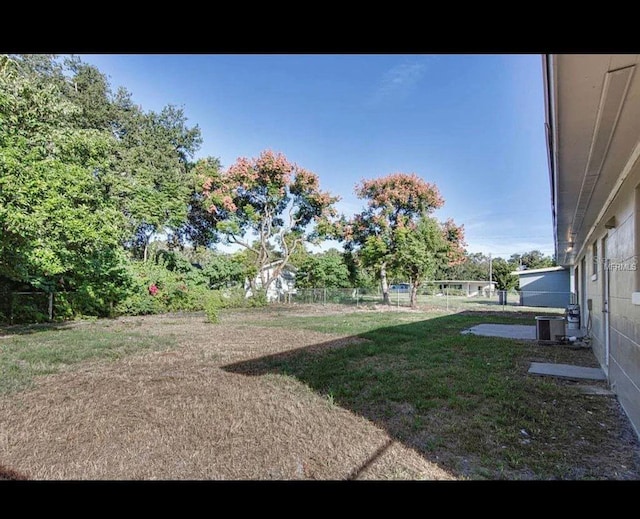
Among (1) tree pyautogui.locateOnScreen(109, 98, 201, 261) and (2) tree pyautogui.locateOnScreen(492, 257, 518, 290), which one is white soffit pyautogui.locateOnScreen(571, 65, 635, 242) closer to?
(1) tree pyautogui.locateOnScreen(109, 98, 201, 261)

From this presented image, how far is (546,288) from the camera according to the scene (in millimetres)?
22375

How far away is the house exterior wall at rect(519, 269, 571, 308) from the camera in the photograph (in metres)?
20.1

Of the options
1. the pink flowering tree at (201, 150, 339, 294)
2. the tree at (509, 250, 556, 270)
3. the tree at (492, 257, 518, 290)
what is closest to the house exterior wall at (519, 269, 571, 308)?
the tree at (492, 257, 518, 290)

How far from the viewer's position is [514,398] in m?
3.59

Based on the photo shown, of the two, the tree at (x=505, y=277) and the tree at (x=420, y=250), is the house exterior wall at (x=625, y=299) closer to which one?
the tree at (x=420, y=250)

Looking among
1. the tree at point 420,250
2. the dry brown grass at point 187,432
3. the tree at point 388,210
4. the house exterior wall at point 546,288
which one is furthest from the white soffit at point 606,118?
the house exterior wall at point 546,288

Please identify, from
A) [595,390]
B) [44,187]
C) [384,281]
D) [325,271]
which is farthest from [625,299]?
[325,271]

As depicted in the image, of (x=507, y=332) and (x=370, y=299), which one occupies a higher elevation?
(x=370, y=299)

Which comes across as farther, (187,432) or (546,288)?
(546,288)

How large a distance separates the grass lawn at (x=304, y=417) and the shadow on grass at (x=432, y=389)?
0.06ft

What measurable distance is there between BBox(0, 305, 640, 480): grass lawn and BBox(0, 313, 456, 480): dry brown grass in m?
0.01

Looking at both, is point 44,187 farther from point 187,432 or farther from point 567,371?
point 567,371

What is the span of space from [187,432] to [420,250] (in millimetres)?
16524
